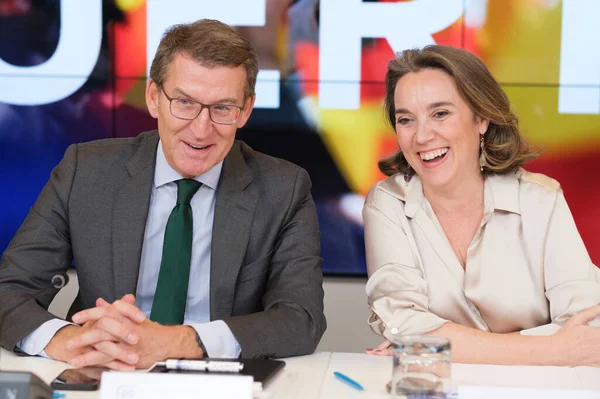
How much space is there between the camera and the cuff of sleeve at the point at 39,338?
2.01 meters

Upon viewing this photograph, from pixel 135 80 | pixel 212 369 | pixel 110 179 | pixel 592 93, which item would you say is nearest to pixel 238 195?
pixel 110 179

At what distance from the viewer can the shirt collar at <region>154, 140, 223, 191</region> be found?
2.45m

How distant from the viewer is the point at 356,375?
1.89m

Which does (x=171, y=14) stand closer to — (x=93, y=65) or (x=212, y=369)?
(x=93, y=65)

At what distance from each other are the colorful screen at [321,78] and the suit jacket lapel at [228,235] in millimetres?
1326

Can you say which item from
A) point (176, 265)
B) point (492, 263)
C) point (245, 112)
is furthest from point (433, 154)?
point (176, 265)

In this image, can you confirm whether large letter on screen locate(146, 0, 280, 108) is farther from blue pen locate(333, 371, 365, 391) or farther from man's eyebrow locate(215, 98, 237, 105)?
blue pen locate(333, 371, 365, 391)

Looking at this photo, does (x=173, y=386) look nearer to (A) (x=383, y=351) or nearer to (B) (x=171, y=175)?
(A) (x=383, y=351)

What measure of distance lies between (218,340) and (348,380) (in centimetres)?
38

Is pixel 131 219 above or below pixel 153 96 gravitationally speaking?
below

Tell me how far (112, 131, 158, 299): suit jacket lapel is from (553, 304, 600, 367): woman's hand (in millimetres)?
1166

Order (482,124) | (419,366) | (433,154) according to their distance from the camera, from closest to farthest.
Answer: (419,366)
(433,154)
(482,124)

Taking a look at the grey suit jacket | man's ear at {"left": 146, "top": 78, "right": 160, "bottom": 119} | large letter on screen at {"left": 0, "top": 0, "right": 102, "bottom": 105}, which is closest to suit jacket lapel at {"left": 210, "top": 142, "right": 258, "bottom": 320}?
the grey suit jacket

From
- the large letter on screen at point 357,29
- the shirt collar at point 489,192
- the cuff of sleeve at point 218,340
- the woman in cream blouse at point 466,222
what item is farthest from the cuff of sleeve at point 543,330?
the large letter on screen at point 357,29
